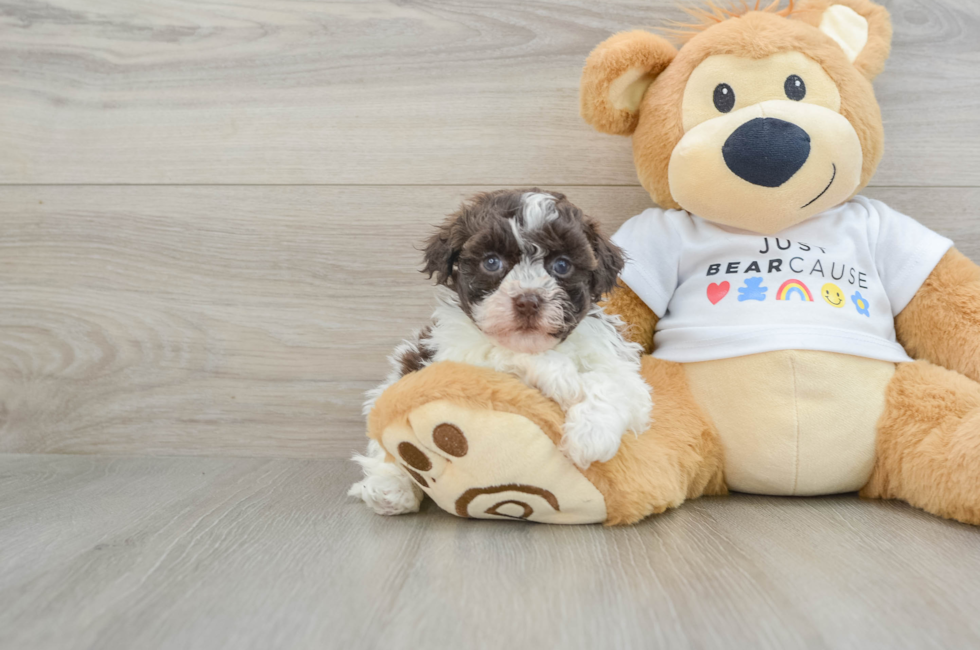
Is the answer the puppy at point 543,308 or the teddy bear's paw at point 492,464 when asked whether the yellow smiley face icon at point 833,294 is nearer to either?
the puppy at point 543,308

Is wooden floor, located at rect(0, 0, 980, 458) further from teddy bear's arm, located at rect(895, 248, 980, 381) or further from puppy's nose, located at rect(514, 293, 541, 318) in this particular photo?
puppy's nose, located at rect(514, 293, 541, 318)

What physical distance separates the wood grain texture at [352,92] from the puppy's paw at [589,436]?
1.95 ft

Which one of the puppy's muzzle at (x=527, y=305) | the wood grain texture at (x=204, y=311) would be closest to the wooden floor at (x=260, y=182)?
the wood grain texture at (x=204, y=311)

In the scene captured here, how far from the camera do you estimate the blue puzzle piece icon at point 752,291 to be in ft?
3.38

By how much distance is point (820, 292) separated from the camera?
3.36ft

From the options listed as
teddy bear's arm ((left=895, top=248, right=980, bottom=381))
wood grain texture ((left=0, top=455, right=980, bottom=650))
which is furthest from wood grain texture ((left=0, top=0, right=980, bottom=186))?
wood grain texture ((left=0, top=455, right=980, bottom=650))

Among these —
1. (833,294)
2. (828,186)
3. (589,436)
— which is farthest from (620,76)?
(589,436)

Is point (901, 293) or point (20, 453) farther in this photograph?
point (20, 453)

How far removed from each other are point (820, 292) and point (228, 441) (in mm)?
1105

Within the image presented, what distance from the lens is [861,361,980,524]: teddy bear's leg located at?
0.87 metres

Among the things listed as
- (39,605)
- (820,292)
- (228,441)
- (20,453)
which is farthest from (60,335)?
(820,292)

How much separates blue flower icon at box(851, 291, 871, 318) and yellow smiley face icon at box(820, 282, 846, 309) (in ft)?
0.07

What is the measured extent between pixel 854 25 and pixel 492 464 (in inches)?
36.1

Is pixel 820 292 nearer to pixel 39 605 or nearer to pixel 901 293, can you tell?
pixel 901 293
